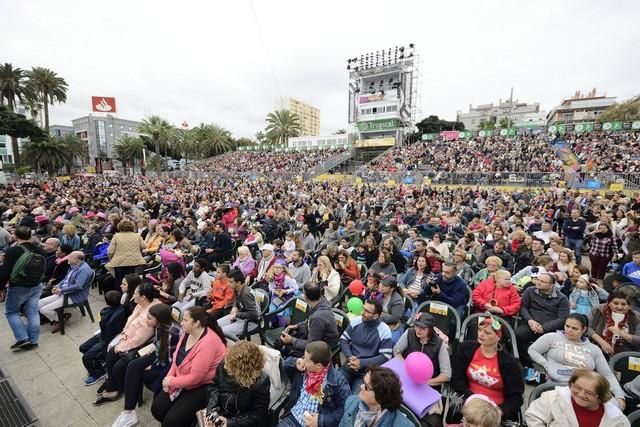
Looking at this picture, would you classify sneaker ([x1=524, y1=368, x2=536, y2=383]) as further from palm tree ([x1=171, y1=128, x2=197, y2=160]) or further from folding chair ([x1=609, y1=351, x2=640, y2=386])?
palm tree ([x1=171, y1=128, x2=197, y2=160])

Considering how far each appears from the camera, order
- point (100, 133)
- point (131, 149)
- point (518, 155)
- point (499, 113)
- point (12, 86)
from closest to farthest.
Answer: point (518, 155), point (12, 86), point (131, 149), point (100, 133), point (499, 113)

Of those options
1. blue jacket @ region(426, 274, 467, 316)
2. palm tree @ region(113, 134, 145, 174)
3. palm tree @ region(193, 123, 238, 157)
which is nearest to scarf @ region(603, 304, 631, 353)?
blue jacket @ region(426, 274, 467, 316)

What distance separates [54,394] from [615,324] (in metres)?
6.72

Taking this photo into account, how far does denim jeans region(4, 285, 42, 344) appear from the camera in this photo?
14.2 feet

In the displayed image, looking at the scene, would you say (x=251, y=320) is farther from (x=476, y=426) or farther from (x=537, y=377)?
(x=537, y=377)

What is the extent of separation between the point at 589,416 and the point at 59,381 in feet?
18.5

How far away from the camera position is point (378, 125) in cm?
4603

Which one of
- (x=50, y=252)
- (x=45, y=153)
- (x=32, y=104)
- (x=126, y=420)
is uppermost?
(x=32, y=104)

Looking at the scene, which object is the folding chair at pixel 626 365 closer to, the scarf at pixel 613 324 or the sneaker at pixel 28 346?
the scarf at pixel 613 324

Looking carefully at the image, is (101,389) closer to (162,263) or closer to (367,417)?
(162,263)

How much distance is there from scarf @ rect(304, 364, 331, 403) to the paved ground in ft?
6.35

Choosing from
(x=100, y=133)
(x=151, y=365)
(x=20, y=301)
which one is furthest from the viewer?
(x=100, y=133)

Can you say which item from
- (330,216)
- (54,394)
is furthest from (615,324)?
(330,216)

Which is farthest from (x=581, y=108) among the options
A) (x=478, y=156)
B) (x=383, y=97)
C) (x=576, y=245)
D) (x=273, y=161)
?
(x=576, y=245)
